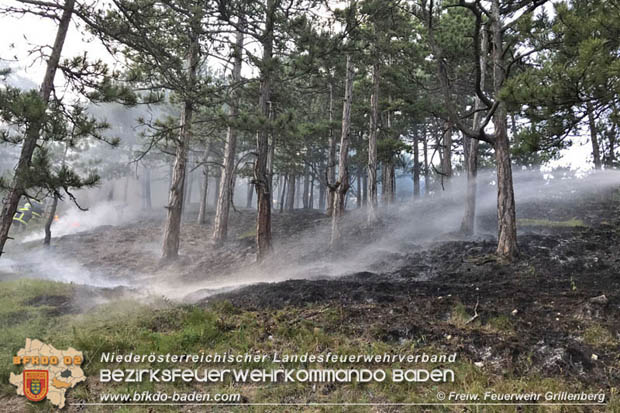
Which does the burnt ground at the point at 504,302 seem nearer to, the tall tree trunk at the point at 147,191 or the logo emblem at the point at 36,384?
the logo emblem at the point at 36,384

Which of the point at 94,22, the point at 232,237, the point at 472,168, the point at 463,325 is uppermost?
the point at 94,22

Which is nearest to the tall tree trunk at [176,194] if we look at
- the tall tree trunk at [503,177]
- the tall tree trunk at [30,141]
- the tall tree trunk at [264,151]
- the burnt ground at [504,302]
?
the tall tree trunk at [264,151]

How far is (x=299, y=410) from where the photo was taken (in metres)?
3.11

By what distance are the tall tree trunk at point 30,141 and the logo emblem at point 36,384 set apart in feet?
9.48

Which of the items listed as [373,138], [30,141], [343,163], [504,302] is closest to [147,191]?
[343,163]

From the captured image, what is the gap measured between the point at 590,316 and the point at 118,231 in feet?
85.9

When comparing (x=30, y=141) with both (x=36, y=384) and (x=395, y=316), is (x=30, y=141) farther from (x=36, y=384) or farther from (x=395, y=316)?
(x=395, y=316)

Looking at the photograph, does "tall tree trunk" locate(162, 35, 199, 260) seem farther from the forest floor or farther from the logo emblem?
the logo emblem

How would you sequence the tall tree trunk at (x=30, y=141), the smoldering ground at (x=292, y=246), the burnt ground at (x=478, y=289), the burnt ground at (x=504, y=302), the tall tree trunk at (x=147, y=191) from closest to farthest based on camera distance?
the burnt ground at (x=504, y=302) < the burnt ground at (x=478, y=289) < the tall tree trunk at (x=30, y=141) < the smoldering ground at (x=292, y=246) < the tall tree trunk at (x=147, y=191)

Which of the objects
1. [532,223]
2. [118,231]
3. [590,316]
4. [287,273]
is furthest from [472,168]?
[118,231]

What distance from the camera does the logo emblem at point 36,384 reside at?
340 centimetres

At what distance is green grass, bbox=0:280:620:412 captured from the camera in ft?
10.8

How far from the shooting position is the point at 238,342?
15.0 ft

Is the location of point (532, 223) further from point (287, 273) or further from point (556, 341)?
point (556, 341)
